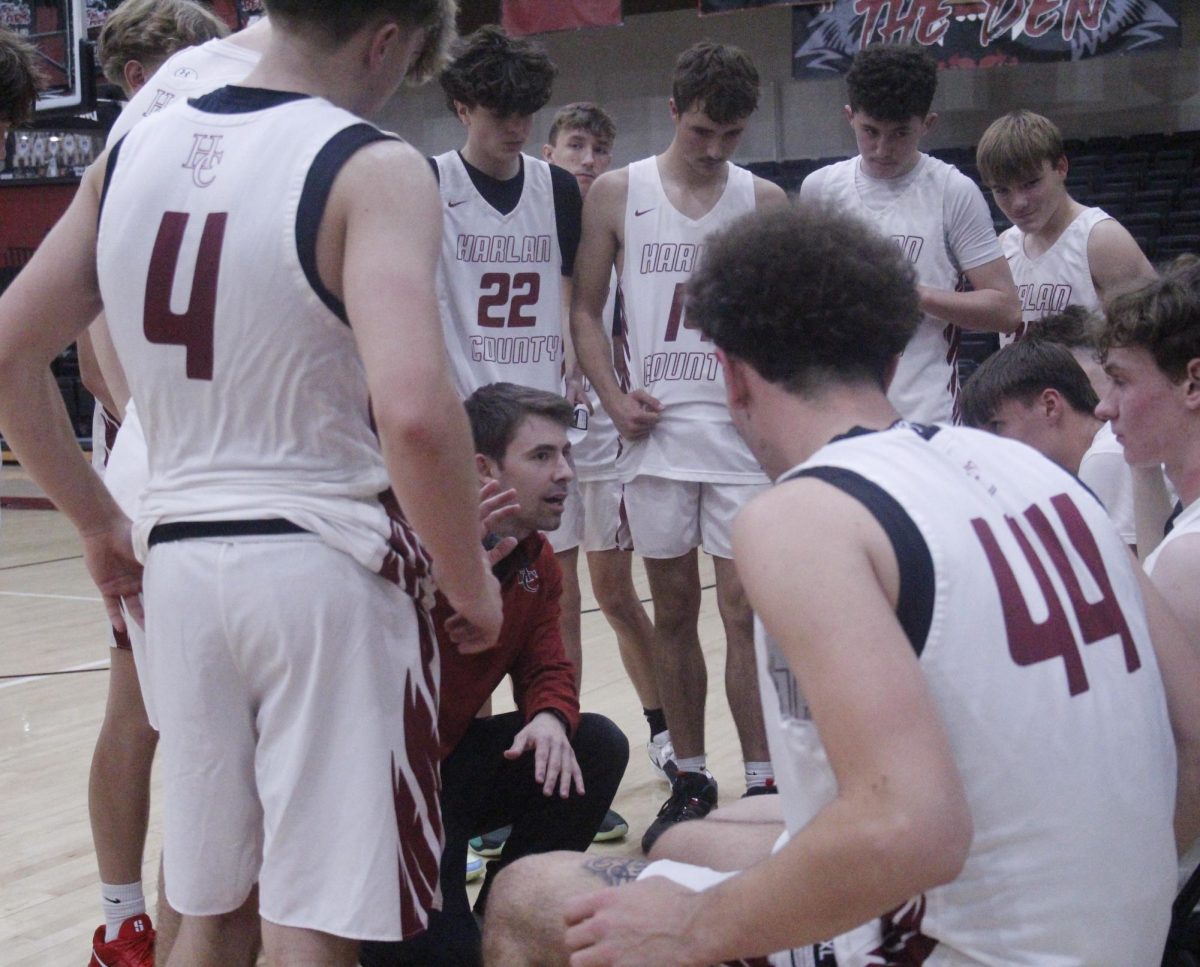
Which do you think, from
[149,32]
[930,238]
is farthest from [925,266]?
[149,32]

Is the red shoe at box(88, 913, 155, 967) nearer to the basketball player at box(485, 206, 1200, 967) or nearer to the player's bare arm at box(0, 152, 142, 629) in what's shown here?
the player's bare arm at box(0, 152, 142, 629)

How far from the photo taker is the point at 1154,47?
9688 mm

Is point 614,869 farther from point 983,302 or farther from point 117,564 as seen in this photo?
point 983,302

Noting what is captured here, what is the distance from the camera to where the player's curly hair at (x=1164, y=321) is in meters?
2.08

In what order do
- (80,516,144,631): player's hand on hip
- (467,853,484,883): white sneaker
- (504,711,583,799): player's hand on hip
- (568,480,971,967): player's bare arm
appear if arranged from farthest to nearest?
(467,853,484,883): white sneaker → (504,711,583,799): player's hand on hip → (80,516,144,631): player's hand on hip → (568,480,971,967): player's bare arm

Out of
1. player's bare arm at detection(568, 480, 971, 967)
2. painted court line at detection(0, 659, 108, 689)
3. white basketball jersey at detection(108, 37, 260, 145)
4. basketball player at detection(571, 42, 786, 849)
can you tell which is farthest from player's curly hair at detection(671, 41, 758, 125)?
painted court line at detection(0, 659, 108, 689)

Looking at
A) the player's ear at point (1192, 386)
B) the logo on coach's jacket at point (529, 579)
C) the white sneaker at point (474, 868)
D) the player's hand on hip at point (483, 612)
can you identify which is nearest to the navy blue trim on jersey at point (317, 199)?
the player's hand on hip at point (483, 612)

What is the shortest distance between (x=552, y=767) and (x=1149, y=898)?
125 centimetres

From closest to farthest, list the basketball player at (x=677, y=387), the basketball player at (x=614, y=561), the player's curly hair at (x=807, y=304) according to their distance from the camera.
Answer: the player's curly hair at (x=807, y=304) < the basketball player at (x=677, y=387) < the basketball player at (x=614, y=561)

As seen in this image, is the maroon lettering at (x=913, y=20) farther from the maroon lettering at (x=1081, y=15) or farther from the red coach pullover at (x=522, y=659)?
→ the red coach pullover at (x=522, y=659)

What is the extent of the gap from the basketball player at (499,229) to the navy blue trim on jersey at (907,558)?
228 cm

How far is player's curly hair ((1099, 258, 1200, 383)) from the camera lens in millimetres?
2076

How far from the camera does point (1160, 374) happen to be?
2.10 metres

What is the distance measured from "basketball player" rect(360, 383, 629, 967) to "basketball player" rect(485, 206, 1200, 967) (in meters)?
0.97
